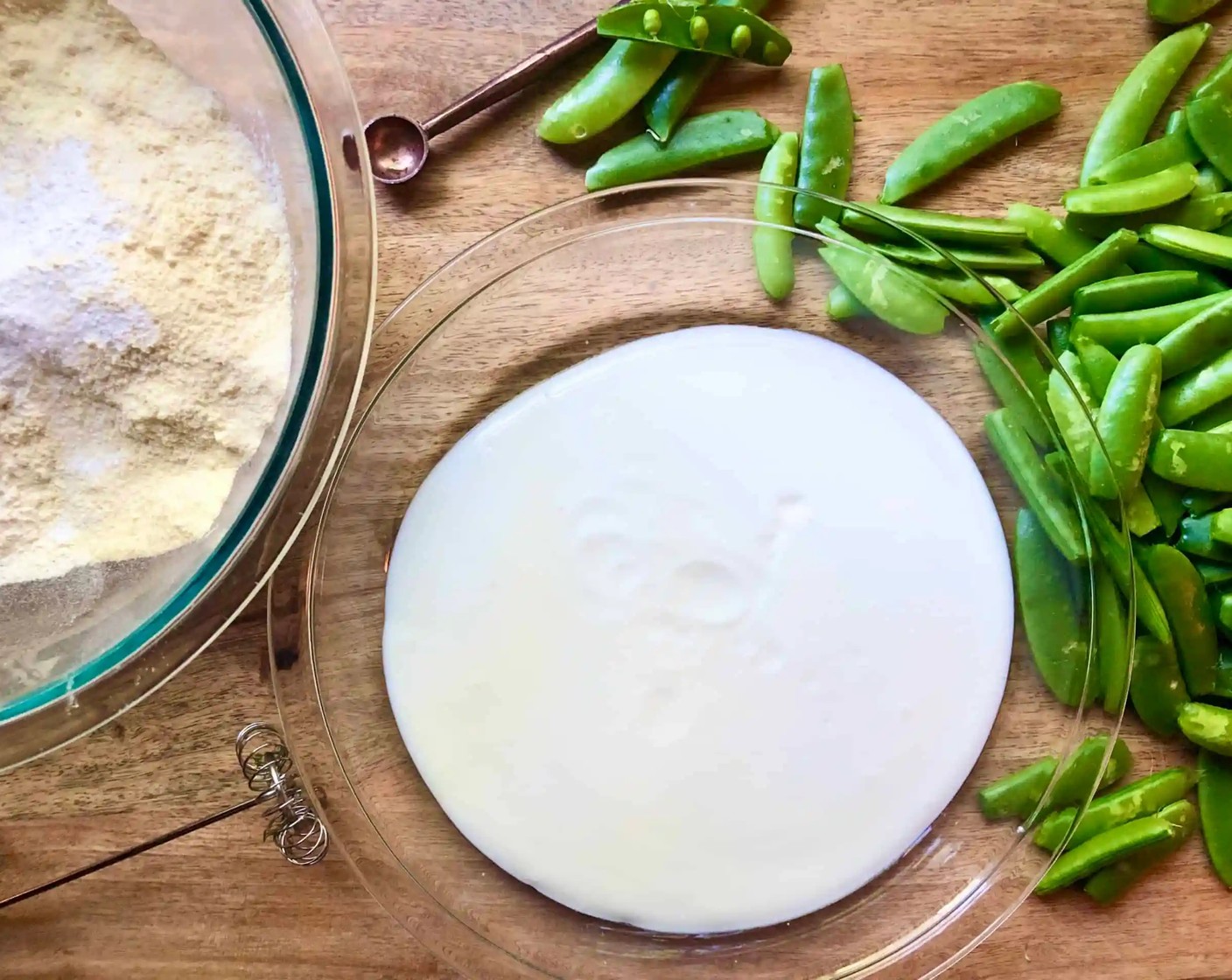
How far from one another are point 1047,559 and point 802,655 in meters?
0.25

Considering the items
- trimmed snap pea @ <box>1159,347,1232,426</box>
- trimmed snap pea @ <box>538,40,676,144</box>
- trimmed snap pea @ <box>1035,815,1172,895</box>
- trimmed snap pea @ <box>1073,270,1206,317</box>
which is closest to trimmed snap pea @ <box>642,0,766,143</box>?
trimmed snap pea @ <box>538,40,676,144</box>

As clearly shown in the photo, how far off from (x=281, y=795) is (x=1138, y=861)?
78 cm

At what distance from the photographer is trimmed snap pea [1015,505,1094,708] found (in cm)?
86

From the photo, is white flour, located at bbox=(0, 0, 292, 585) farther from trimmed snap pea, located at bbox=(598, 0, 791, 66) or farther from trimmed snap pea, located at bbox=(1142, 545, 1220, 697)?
Result: trimmed snap pea, located at bbox=(1142, 545, 1220, 697)

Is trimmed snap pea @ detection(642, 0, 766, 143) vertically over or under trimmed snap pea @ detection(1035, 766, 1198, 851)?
over

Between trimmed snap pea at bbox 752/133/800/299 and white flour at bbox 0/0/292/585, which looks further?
trimmed snap pea at bbox 752/133/800/299

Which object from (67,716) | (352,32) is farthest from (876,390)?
(67,716)

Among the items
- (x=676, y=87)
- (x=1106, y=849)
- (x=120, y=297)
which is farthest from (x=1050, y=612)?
(x=120, y=297)

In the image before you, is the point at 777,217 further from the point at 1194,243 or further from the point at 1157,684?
the point at 1157,684

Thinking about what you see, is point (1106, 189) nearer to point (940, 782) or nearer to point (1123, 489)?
point (1123, 489)

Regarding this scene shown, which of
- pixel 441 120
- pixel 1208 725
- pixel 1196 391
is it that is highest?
pixel 441 120

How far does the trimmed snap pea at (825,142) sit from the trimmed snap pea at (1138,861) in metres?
0.62

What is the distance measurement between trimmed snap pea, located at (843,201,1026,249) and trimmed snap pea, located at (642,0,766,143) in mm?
174

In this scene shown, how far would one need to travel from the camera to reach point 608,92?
2.68 feet
